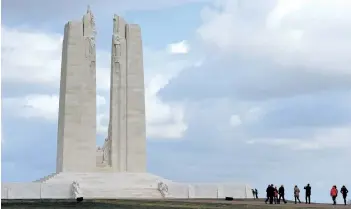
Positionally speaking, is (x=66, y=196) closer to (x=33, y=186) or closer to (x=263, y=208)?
(x=33, y=186)

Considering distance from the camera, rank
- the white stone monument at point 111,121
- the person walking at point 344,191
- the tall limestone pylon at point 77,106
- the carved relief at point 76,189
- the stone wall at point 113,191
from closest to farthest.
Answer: the person walking at point 344,191 < the carved relief at point 76,189 < the stone wall at point 113,191 < the white stone monument at point 111,121 < the tall limestone pylon at point 77,106

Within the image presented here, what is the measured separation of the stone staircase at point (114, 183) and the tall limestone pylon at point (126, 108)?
2.11m

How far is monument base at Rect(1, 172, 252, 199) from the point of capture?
44594mm

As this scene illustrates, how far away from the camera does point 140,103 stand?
5034 cm

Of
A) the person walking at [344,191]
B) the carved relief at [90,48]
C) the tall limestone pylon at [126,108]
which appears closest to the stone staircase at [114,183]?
the tall limestone pylon at [126,108]

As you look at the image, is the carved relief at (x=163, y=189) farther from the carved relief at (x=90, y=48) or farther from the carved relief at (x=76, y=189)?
the carved relief at (x=90, y=48)

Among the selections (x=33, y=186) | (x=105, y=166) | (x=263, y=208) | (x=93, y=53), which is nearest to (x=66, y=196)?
(x=33, y=186)

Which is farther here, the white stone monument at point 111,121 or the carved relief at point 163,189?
the white stone monument at point 111,121

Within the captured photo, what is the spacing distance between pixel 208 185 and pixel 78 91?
34.3 ft

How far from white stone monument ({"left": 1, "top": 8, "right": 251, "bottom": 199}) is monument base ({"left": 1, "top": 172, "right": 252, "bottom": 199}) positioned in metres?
0.06

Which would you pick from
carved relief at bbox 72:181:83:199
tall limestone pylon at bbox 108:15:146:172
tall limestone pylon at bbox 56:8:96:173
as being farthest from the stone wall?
tall limestone pylon at bbox 108:15:146:172

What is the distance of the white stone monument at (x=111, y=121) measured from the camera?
4728 centimetres

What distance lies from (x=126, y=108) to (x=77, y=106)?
3309 millimetres

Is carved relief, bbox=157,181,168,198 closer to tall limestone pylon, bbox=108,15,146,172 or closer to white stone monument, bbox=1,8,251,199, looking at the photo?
white stone monument, bbox=1,8,251,199
